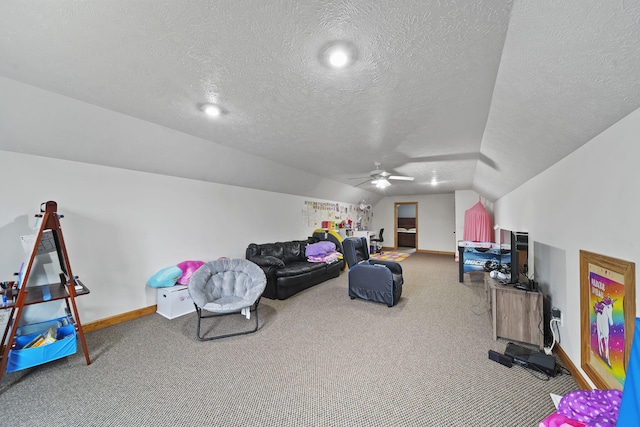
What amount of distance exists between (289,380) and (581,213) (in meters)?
2.79

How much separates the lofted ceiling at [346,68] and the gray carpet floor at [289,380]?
2113 millimetres

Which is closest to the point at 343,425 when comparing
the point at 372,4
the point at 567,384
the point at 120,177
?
the point at 567,384

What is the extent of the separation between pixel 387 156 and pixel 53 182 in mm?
4446

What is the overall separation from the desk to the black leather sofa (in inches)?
115

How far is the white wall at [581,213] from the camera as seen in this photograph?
1.44 metres

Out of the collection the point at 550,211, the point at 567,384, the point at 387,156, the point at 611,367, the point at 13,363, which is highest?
the point at 387,156

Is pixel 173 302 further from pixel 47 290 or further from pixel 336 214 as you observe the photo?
pixel 336 214

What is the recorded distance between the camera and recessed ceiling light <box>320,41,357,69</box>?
1.50 m

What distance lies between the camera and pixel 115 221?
10.6ft

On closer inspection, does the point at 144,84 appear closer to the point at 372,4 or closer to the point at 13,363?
the point at 372,4

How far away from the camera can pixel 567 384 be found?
6.71 ft

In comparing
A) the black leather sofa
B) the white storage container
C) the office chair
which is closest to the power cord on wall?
the black leather sofa

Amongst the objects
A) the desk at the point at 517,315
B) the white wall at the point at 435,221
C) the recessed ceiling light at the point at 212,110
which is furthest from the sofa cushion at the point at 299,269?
the white wall at the point at 435,221

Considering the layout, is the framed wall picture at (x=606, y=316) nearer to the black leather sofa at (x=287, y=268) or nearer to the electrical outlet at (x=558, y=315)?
the electrical outlet at (x=558, y=315)
